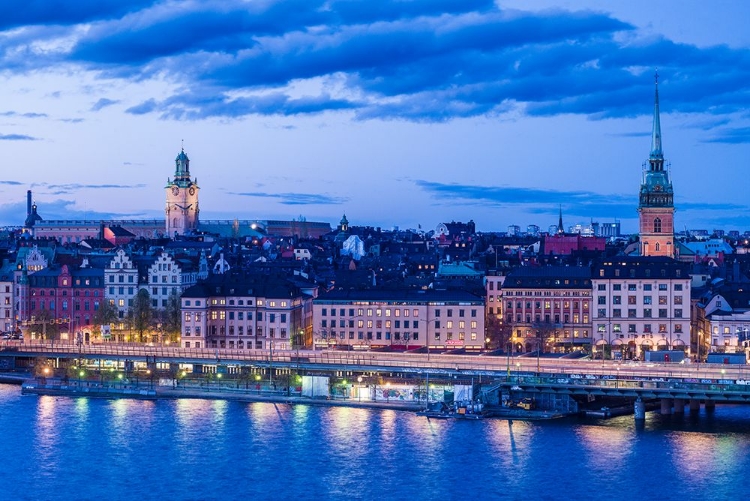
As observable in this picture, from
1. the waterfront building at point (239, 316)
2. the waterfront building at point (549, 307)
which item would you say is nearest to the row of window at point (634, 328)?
the waterfront building at point (549, 307)

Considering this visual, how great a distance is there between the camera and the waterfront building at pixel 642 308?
60594mm

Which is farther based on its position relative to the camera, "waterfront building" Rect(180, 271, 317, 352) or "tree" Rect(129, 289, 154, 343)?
"tree" Rect(129, 289, 154, 343)

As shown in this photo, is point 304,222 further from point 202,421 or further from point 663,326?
point 202,421

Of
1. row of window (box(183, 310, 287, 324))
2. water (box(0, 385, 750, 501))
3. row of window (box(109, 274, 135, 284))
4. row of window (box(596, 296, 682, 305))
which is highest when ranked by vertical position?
row of window (box(109, 274, 135, 284))

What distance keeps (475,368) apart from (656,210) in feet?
107

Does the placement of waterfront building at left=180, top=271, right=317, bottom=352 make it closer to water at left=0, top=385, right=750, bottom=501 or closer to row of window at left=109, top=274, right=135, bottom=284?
row of window at left=109, top=274, right=135, bottom=284

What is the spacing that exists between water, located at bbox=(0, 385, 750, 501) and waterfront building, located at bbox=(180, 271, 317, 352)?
13.2m

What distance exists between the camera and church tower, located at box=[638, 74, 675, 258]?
78875mm

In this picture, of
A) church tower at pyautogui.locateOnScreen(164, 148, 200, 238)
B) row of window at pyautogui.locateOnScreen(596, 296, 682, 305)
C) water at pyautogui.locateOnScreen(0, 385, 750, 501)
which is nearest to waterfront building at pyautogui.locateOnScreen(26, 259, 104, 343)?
water at pyautogui.locateOnScreen(0, 385, 750, 501)

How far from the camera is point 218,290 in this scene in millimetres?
61594

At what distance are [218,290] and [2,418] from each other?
1712 cm

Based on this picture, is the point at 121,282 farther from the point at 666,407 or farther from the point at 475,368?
the point at 666,407

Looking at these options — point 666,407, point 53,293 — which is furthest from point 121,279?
point 666,407

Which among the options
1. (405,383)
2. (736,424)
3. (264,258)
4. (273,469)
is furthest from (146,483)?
(264,258)
